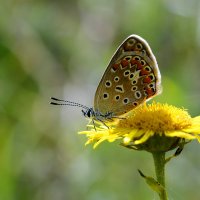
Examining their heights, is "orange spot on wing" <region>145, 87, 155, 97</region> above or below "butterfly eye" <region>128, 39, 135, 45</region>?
below

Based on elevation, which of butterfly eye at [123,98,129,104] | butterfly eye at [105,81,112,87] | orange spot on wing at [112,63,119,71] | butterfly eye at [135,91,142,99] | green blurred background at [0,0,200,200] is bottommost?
butterfly eye at [123,98,129,104]

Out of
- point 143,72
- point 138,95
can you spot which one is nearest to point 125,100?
point 138,95

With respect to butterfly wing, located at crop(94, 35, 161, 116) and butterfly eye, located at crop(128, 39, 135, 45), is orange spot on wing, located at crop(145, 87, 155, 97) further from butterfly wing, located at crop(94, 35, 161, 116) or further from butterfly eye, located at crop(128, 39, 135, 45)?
butterfly eye, located at crop(128, 39, 135, 45)

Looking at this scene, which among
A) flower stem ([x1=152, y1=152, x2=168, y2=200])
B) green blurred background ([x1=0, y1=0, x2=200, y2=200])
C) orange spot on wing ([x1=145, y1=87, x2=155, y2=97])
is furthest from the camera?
green blurred background ([x1=0, y1=0, x2=200, y2=200])

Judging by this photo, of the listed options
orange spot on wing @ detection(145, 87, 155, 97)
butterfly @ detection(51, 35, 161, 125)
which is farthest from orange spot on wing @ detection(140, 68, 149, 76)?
orange spot on wing @ detection(145, 87, 155, 97)

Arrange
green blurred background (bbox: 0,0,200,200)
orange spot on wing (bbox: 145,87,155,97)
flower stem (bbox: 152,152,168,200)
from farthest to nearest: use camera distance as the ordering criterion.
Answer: green blurred background (bbox: 0,0,200,200)
orange spot on wing (bbox: 145,87,155,97)
flower stem (bbox: 152,152,168,200)

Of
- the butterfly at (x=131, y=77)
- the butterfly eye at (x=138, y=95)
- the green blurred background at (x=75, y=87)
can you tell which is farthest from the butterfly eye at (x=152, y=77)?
the green blurred background at (x=75, y=87)

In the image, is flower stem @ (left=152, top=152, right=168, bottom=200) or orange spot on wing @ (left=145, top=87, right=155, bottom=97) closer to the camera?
flower stem @ (left=152, top=152, right=168, bottom=200)

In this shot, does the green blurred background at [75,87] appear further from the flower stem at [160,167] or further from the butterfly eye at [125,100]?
the flower stem at [160,167]
